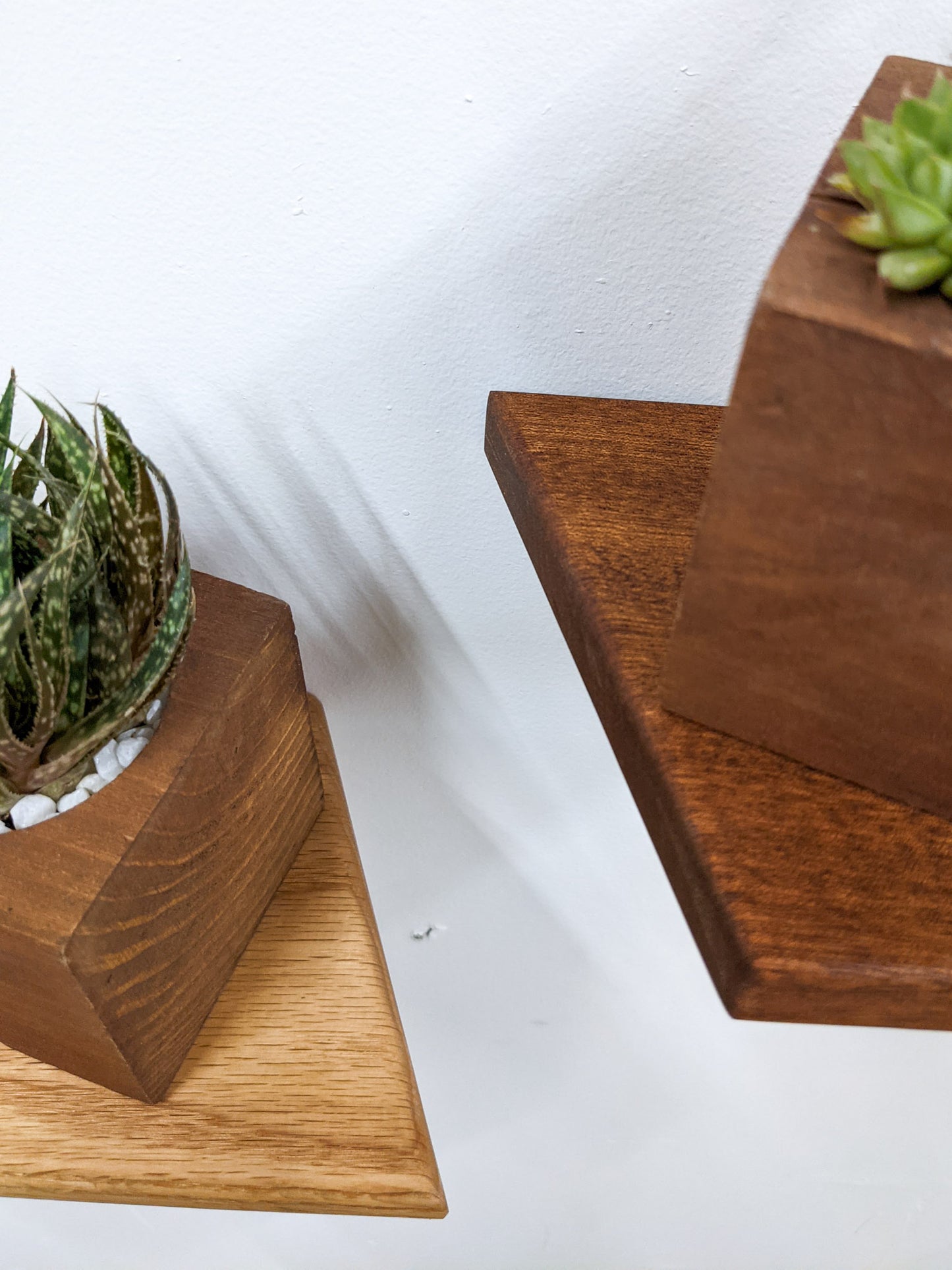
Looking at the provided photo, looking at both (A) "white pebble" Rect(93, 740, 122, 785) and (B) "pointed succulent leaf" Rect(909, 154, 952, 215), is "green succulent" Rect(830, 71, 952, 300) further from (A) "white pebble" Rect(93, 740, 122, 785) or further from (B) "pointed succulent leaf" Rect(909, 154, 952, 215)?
(A) "white pebble" Rect(93, 740, 122, 785)

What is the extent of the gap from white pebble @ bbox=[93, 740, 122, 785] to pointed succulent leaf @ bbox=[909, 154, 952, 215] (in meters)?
0.30

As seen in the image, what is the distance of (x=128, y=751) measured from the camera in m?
0.34

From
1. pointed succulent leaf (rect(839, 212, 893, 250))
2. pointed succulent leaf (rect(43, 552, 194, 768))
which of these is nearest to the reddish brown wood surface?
pointed succulent leaf (rect(839, 212, 893, 250))

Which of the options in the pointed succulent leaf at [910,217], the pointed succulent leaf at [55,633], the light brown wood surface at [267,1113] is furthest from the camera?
the light brown wood surface at [267,1113]

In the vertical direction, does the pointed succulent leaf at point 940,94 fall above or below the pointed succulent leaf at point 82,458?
above

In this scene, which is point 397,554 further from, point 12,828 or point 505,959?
point 505,959

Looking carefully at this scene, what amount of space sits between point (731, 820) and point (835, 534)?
8 cm

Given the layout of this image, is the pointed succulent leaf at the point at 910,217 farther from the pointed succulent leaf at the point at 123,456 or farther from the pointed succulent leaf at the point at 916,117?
the pointed succulent leaf at the point at 123,456

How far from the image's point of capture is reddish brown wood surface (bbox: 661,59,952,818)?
180 mm

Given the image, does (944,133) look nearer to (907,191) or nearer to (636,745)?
(907,191)

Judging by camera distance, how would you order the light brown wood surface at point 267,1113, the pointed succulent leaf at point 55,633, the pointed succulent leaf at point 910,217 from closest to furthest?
the pointed succulent leaf at point 910,217
the pointed succulent leaf at point 55,633
the light brown wood surface at point 267,1113

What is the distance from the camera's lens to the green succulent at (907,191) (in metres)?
0.18

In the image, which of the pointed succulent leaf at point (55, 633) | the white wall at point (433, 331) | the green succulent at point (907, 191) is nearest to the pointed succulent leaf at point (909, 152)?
the green succulent at point (907, 191)

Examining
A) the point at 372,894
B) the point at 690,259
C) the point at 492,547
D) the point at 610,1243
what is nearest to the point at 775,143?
the point at 690,259
